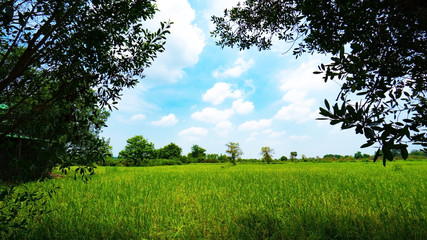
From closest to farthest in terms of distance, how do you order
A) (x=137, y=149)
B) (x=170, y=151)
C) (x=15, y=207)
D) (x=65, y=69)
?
(x=65, y=69) → (x=15, y=207) → (x=137, y=149) → (x=170, y=151)

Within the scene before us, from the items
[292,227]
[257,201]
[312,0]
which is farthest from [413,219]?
[312,0]

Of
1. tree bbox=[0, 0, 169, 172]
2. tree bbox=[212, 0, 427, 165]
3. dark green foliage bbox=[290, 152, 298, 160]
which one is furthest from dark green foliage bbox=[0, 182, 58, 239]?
dark green foliage bbox=[290, 152, 298, 160]

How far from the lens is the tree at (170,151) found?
56000mm

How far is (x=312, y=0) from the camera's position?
3451mm

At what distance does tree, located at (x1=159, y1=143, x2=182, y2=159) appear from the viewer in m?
56.0

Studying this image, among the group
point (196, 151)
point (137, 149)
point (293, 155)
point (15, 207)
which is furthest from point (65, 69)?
point (196, 151)

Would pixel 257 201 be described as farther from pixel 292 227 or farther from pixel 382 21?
pixel 382 21

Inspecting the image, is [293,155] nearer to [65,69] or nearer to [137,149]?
[137,149]

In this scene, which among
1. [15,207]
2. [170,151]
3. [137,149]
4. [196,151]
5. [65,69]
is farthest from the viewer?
[196,151]

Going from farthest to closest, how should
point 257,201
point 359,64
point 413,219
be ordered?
point 257,201 → point 413,219 → point 359,64

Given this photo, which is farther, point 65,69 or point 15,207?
point 15,207

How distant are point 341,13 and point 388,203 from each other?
5.30 m

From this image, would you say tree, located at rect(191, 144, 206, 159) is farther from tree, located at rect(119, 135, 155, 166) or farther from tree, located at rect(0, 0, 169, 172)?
tree, located at rect(0, 0, 169, 172)

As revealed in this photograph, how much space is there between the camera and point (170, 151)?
56.9 metres
